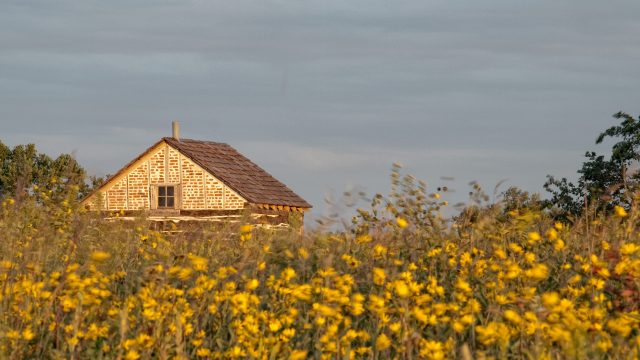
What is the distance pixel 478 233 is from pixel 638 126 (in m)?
34.5

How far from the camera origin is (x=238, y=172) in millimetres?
40750

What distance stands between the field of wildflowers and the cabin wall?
101 ft

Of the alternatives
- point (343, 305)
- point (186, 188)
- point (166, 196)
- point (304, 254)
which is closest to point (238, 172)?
point (186, 188)

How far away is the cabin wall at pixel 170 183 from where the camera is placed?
38156mm

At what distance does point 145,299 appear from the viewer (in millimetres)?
5340

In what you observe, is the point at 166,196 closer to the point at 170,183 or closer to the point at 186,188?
the point at 170,183

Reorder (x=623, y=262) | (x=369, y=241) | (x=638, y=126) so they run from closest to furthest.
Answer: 1. (x=623, y=262)
2. (x=369, y=241)
3. (x=638, y=126)

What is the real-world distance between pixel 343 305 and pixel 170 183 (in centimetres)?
3432

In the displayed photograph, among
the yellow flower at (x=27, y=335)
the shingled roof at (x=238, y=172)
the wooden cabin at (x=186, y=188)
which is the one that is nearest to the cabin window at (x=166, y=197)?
the wooden cabin at (x=186, y=188)

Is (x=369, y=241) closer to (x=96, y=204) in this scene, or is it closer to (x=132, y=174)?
(x=96, y=204)

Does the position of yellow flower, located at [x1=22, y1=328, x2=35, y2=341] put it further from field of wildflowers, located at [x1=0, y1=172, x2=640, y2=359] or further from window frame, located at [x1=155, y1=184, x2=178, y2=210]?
window frame, located at [x1=155, y1=184, x2=178, y2=210]

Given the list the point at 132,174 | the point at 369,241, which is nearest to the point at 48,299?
the point at 369,241

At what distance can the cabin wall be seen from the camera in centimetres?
3816

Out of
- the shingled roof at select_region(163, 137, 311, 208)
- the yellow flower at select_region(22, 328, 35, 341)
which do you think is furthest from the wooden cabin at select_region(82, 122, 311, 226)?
the yellow flower at select_region(22, 328, 35, 341)
